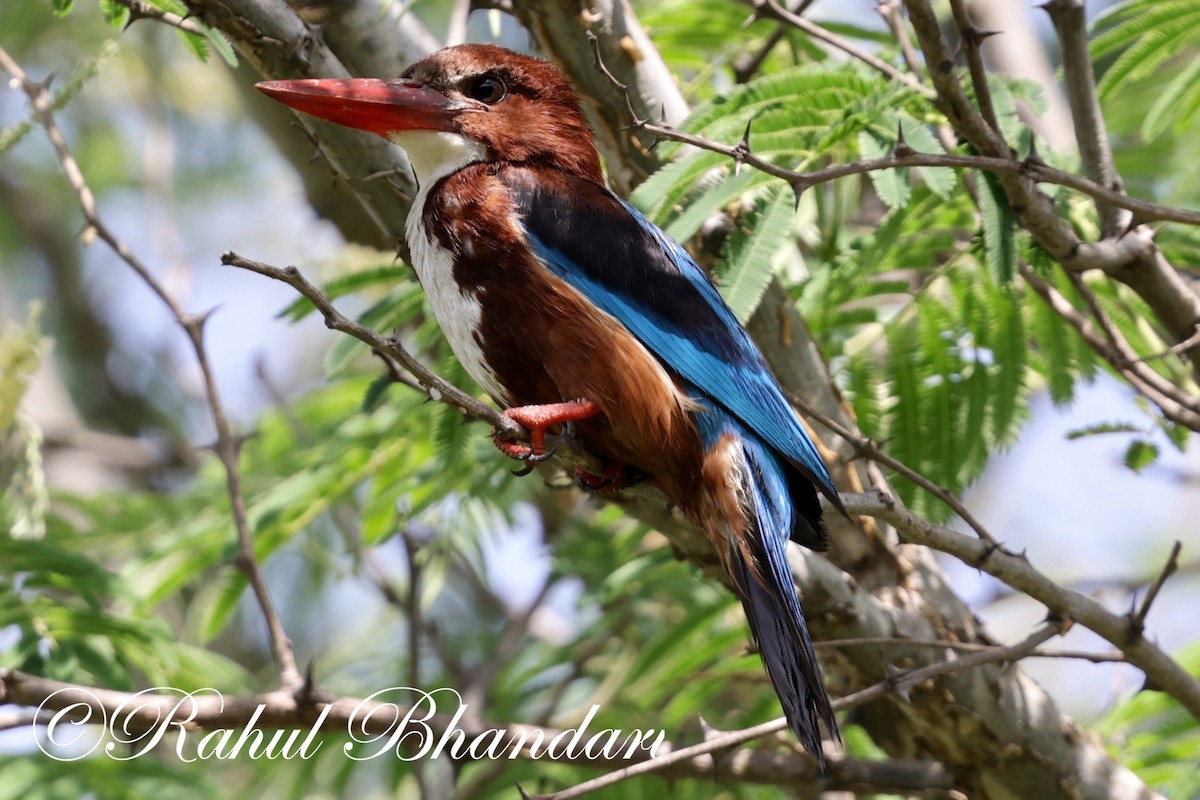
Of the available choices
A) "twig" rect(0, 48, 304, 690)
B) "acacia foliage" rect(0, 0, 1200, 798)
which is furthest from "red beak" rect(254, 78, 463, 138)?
"twig" rect(0, 48, 304, 690)

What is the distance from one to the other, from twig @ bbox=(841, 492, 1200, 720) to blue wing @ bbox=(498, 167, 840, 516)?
0.43 metres

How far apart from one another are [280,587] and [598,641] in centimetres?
256

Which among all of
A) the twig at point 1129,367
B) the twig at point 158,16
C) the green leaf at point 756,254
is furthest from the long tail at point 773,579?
the twig at point 158,16

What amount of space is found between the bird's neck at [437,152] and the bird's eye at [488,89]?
0.15 m

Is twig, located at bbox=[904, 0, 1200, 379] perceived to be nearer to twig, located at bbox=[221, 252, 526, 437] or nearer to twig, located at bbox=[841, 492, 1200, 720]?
twig, located at bbox=[841, 492, 1200, 720]

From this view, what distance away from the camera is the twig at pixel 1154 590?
2652mm

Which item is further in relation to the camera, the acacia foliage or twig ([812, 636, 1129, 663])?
the acacia foliage

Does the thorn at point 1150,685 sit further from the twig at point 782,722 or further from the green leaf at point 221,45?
the green leaf at point 221,45

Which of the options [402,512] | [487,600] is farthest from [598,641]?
[487,600]

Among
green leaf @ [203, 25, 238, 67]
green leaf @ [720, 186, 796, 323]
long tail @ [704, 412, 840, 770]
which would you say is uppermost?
green leaf @ [203, 25, 238, 67]

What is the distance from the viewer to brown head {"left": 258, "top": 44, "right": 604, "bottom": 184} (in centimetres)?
327

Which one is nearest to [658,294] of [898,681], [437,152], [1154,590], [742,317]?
[742,317]

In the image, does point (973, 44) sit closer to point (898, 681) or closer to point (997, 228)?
point (997, 228)

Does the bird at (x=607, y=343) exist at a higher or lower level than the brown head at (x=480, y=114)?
lower
